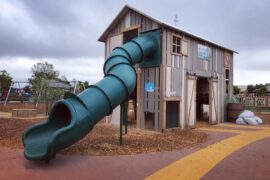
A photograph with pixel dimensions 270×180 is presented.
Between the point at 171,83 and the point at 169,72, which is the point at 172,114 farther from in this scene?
the point at 169,72

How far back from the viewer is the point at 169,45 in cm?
1303

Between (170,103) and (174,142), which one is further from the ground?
(170,103)

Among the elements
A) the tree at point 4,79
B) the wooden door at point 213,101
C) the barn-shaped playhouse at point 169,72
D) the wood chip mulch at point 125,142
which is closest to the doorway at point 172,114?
the barn-shaped playhouse at point 169,72

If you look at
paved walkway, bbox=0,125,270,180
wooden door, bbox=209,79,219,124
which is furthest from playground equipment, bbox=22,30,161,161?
wooden door, bbox=209,79,219,124

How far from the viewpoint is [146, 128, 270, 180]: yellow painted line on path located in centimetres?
618

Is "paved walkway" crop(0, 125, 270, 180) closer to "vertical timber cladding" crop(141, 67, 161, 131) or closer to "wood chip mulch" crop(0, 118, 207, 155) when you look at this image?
"wood chip mulch" crop(0, 118, 207, 155)

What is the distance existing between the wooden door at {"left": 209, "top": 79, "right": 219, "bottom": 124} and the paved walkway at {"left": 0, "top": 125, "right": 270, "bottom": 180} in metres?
7.67

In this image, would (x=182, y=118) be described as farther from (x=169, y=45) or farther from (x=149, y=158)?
(x=149, y=158)

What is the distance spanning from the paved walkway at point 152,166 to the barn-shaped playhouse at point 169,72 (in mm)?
4401

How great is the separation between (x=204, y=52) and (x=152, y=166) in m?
10.5

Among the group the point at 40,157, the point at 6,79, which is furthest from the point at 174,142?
the point at 6,79

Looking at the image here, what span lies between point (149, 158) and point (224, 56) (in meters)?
12.5

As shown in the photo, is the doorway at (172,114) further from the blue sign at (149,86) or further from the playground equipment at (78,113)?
the playground equipment at (78,113)

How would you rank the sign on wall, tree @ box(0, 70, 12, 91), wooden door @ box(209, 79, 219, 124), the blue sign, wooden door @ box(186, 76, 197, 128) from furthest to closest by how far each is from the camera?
tree @ box(0, 70, 12, 91)
wooden door @ box(209, 79, 219, 124)
the sign on wall
wooden door @ box(186, 76, 197, 128)
the blue sign
